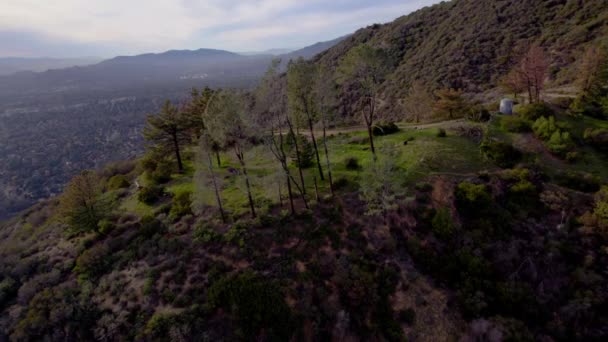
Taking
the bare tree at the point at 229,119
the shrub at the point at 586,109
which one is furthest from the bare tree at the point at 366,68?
the shrub at the point at 586,109

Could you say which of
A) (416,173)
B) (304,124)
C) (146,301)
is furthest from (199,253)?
(416,173)

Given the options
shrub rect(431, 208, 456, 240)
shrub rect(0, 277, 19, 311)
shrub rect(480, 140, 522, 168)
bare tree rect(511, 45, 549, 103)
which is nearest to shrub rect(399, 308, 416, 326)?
shrub rect(431, 208, 456, 240)

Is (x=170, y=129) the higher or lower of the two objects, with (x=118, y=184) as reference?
higher

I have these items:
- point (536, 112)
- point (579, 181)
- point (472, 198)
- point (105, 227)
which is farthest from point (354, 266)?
point (536, 112)

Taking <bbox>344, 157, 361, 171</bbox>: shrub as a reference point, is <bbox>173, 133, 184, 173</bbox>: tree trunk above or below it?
above

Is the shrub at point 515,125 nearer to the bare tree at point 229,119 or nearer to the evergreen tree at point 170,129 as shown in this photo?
the bare tree at point 229,119

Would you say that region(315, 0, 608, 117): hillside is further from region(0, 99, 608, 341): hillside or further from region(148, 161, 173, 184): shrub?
region(148, 161, 173, 184): shrub

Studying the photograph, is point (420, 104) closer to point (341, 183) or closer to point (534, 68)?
point (534, 68)
